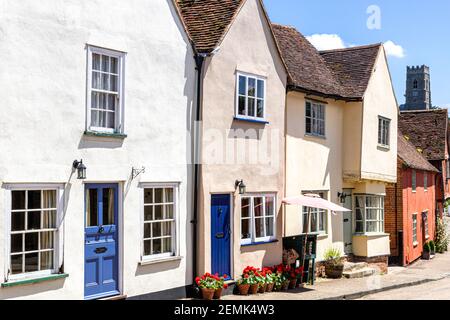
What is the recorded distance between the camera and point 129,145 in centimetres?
1272

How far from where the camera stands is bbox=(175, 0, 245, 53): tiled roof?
1478 centimetres

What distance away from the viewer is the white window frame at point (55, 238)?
10383mm

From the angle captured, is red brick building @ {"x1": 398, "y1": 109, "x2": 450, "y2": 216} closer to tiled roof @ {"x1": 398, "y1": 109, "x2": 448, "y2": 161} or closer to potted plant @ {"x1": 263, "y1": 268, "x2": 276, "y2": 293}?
tiled roof @ {"x1": 398, "y1": 109, "x2": 448, "y2": 161}

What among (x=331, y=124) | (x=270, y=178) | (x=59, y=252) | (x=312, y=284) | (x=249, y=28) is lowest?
(x=312, y=284)

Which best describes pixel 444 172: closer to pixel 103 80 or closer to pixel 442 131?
pixel 442 131

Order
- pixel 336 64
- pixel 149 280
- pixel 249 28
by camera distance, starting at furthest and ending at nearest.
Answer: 1. pixel 336 64
2. pixel 249 28
3. pixel 149 280

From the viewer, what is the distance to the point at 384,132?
74.4 feet

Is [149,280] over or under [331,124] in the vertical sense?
under

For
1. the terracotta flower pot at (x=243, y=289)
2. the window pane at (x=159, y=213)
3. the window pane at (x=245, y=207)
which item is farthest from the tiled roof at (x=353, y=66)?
the window pane at (x=159, y=213)

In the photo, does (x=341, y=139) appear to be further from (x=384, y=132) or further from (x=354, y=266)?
(x=354, y=266)

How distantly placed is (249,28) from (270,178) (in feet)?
13.1

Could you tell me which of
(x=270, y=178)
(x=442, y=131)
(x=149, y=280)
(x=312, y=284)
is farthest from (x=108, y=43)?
(x=442, y=131)

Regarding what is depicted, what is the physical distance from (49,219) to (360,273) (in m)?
11.9

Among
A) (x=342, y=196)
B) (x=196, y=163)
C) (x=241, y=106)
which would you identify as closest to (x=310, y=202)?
(x=241, y=106)
